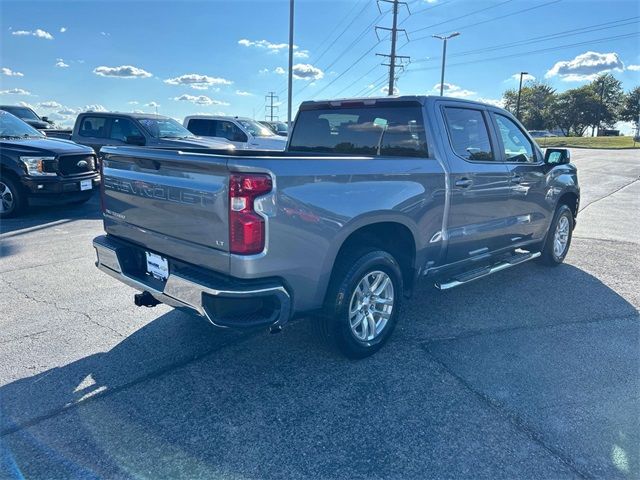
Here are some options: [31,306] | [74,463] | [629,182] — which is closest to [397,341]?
[74,463]

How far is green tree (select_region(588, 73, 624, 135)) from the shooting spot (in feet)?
261

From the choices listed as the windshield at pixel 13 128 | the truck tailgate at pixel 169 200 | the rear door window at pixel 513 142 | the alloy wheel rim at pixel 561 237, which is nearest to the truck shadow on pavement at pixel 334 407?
the truck tailgate at pixel 169 200

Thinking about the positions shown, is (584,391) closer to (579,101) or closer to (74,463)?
(74,463)

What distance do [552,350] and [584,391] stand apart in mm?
610

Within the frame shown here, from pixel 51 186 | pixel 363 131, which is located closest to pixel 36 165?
pixel 51 186

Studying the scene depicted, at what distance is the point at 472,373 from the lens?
344 cm

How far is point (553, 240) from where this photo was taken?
19.6 feet

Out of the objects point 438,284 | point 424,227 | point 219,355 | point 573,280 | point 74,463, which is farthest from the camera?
point 573,280

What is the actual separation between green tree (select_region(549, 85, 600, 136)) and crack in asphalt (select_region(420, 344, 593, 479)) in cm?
9027

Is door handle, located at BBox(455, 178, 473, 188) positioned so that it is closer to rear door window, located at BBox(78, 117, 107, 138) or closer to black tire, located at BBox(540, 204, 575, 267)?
black tire, located at BBox(540, 204, 575, 267)

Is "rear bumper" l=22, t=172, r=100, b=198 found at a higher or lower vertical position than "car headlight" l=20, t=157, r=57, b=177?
lower

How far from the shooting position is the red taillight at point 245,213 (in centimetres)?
270

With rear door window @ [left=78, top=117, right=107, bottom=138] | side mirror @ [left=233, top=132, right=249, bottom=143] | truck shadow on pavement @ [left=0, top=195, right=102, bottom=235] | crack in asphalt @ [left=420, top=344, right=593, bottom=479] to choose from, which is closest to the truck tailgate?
crack in asphalt @ [left=420, top=344, right=593, bottom=479]

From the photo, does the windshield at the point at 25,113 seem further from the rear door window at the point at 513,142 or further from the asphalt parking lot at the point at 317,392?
the rear door window at the point at 513,142
